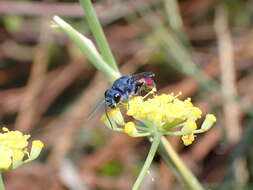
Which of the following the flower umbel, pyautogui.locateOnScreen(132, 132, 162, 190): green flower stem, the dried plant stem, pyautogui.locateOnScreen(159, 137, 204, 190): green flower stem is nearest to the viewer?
pyautogui.locateOnScreen(132, 132, 162, 190): green flower stem

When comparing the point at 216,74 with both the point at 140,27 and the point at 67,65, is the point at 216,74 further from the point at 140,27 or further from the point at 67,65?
the point at 67,65

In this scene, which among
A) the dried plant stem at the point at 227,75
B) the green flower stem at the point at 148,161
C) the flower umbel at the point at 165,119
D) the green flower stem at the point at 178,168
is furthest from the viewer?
the dried plant stem at the point at 227,75

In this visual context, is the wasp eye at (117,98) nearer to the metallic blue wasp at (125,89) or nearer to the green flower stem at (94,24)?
the metallic blue wasp at (125,89)

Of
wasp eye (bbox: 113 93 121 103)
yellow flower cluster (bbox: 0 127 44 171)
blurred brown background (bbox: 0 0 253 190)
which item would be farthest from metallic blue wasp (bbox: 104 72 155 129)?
blurred brown background (bbox: 0 0 253 190)

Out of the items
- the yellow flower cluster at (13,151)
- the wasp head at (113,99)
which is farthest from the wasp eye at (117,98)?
the yellow flower cluster at (13,151)

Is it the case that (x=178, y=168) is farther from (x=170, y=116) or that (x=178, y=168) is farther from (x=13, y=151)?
(x=13, y=151)

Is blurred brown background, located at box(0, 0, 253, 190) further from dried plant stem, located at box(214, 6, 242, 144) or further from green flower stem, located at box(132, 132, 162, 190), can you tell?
green flower stem, located at box(132, 132, 162, 190)

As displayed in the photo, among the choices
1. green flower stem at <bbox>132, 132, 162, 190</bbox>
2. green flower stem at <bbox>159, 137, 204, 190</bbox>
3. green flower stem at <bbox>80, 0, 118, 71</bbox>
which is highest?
green flower stem at <bbox>80, 0, 118, 71</bbox>
